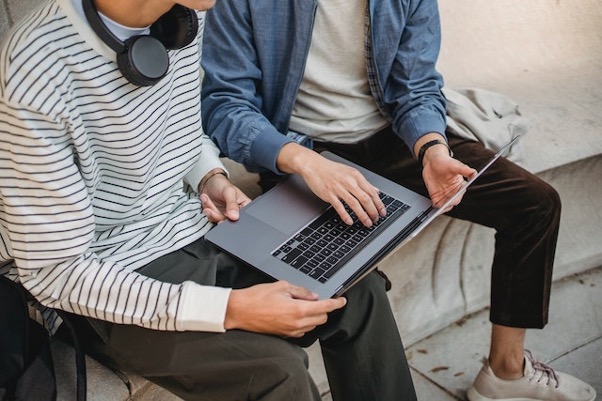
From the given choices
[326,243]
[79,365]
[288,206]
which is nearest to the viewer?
[79,365]

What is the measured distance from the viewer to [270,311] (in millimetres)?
1491

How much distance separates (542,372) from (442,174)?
671 millimetres

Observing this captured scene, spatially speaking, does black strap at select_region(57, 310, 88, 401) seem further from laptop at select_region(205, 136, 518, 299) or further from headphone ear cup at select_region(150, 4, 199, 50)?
headphone ear cup at select_region(150, 4, 199, 50)

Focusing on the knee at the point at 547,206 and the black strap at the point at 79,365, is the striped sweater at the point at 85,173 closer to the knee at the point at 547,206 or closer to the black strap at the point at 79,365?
the black strap at the point at 79,365

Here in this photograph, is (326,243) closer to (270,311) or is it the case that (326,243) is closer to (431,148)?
(270,311)

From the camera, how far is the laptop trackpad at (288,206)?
179 centimetres

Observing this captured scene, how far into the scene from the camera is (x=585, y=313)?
2680mm

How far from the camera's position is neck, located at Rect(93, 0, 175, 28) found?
Answer: 1442 mm

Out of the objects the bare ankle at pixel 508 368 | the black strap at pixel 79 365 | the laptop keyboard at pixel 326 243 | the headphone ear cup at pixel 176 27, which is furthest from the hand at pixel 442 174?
the black strap at pixel 79 365

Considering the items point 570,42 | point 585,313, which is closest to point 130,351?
point 585,313

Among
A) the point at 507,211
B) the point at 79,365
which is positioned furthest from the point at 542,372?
the point at 79,365

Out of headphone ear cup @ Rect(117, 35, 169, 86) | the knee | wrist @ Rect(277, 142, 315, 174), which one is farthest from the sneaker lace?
headphone ear cup @ Rect(117, 35, 169, 86)

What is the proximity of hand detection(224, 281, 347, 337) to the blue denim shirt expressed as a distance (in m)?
0.50

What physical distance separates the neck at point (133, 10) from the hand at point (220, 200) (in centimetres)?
42
